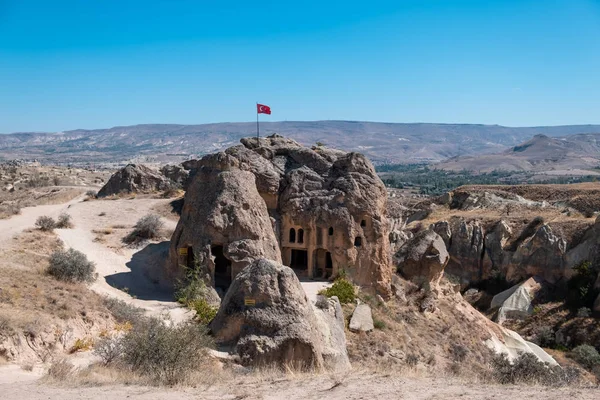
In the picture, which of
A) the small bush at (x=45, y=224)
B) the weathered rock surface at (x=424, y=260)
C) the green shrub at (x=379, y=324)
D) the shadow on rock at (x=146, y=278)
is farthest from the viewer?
the small bush at (x=45, y=224)

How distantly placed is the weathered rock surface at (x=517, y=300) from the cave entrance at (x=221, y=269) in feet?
62.6

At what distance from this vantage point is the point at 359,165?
82.1 ft

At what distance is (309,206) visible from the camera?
2430 cm

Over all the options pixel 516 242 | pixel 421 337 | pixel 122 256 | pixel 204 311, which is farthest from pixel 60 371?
pixel 516 242

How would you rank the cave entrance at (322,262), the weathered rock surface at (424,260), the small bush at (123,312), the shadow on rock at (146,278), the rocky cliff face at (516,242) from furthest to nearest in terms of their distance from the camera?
the rocky cliff face at (516,242) < the weathered rock surface at (424,260) < the cave entrance at (322,262) < the shadow on rock at (146,278) < the small bush at (123,312)

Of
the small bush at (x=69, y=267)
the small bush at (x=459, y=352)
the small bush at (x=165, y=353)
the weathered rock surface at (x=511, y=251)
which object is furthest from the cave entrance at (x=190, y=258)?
the weathered rock surface at (x=511, y=251)

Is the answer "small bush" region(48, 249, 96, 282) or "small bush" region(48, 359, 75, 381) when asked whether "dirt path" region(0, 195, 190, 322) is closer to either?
"small bush" region(48, 249, 96, 282)

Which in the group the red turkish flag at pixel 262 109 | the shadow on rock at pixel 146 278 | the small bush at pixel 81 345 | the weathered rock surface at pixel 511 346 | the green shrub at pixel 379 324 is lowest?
the weathered rock surface at pixel 511 346

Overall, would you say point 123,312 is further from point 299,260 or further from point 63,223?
point 63,223

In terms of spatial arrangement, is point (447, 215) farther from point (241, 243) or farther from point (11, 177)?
point (11, 177)

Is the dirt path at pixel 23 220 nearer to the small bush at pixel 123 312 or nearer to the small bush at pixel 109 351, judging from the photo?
the small bush at pixel 123 312

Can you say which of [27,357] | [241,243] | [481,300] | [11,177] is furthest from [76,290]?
[11,177]

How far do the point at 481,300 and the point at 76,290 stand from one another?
94.1ft

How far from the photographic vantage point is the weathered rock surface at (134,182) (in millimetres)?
42625
